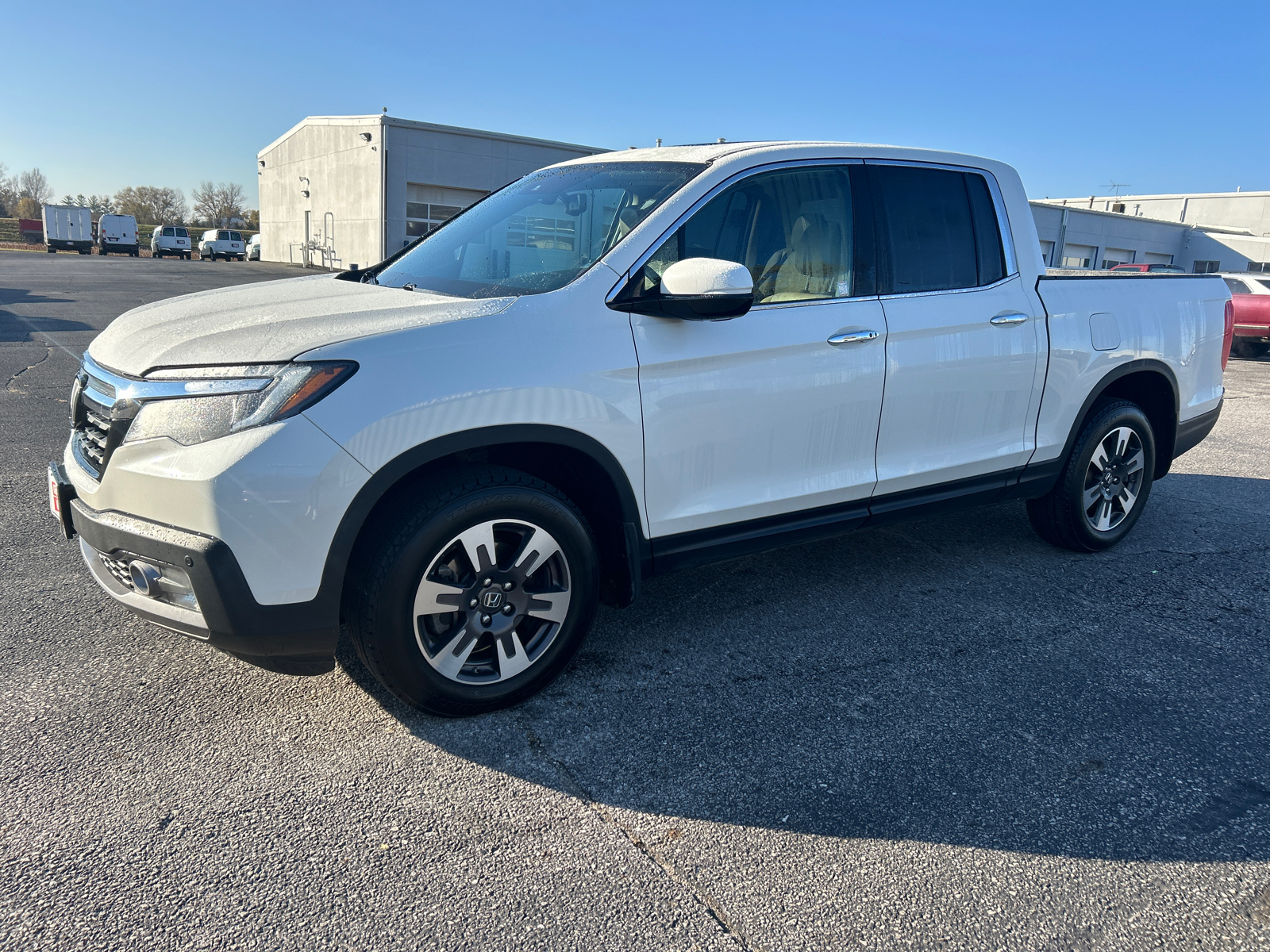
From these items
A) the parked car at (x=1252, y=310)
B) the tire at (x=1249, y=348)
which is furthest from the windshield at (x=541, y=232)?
the tire at (x=1249, y=348)

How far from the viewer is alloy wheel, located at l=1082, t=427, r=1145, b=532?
15.3 ft

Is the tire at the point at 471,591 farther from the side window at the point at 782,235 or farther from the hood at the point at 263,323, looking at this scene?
the side window at the point at 782,235

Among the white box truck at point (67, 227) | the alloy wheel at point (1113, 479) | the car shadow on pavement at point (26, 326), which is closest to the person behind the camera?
the alloy wheel at point (1113, 479)

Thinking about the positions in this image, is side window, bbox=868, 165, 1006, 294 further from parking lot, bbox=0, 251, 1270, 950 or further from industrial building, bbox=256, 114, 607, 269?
industrial building, bbox=256, 114, 607, 269

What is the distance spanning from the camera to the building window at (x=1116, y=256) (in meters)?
46.0

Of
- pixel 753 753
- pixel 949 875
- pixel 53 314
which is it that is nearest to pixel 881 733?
pixel 753 753

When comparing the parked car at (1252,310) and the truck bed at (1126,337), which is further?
the parked car at (1252,310)

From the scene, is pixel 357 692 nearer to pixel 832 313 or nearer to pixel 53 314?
pixel 832 313

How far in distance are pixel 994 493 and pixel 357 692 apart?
2.97 meters

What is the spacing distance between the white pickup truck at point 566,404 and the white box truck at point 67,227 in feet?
189

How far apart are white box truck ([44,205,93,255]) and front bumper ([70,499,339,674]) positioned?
58.2 meters

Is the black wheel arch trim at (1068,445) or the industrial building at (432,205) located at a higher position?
the industrial building at (432,205)

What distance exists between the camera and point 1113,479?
4.74 metres

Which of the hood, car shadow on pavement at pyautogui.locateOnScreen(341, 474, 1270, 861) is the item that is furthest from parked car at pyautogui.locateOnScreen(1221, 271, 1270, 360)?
the hood
